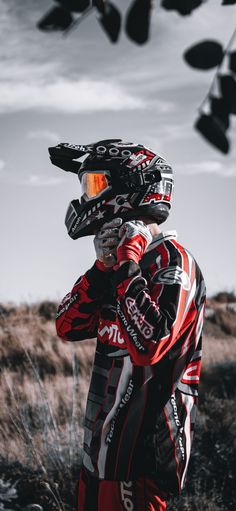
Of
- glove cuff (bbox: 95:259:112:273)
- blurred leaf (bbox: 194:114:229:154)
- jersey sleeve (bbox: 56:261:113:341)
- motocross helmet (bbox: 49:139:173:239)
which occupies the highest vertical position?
motocross helmet (bbox: 49:139:173:239)

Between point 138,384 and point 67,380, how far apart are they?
7.44 meters

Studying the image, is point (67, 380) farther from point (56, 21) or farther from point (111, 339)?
point (56, 21)

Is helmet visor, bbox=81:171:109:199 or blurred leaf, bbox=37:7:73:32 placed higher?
helmet visor, bbox=81:171:109:199

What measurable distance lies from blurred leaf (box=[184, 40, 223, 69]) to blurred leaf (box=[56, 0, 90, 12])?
201 mm

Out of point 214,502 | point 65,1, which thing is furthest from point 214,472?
point 65,1

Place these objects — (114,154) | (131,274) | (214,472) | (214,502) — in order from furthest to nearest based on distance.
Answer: (214,472)
(214,502)
(114,154)
(131,274)

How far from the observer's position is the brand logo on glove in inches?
107

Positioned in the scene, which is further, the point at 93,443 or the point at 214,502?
the point at 214,502

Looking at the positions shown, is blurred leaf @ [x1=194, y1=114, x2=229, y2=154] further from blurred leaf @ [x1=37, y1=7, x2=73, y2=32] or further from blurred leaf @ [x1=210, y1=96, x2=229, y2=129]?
blurred leaf @ [x1=37, y1=7, x2=73, y2=32]

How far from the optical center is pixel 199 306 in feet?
9.76

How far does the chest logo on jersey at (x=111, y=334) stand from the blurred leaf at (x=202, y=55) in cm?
177

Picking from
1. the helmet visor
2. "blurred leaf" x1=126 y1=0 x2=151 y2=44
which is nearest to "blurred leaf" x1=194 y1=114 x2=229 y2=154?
"blurred leaf" x1=126 y1=0 x2=151 y2=44

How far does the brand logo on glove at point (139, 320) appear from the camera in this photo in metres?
2.71

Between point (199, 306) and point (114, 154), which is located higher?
point (114, 154)
